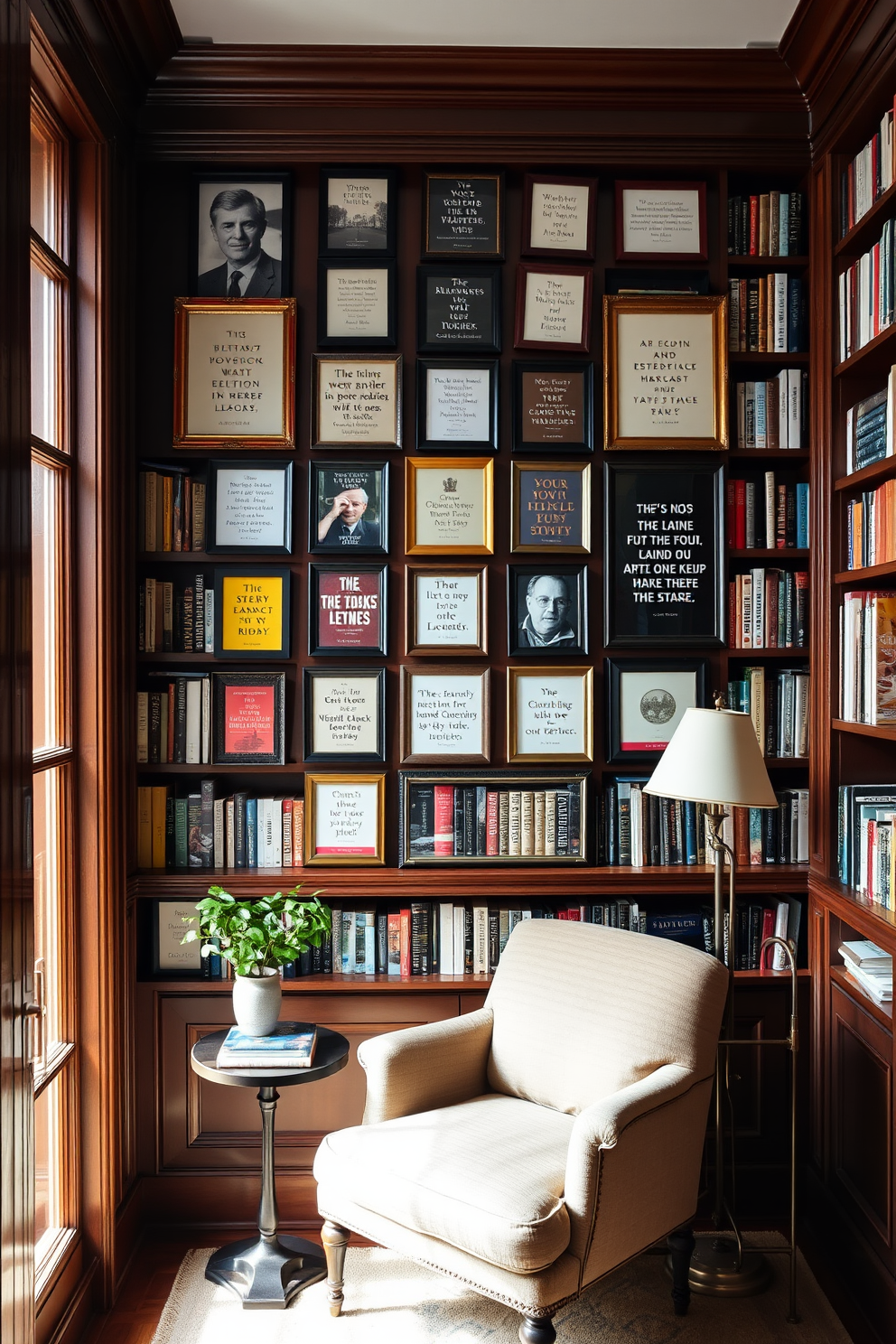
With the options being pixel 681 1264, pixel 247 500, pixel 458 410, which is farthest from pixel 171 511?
pixel 681 1264

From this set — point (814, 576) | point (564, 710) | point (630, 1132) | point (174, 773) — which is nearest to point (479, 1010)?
point (630, 1132)

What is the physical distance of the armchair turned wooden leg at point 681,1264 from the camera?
2.31 m

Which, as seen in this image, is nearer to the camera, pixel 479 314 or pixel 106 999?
pixel 106 999

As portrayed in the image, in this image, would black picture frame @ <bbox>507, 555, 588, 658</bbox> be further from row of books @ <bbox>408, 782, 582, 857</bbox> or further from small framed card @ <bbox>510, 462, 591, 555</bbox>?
row of books @ <bbox>408, 782, 582, 857</bbox>

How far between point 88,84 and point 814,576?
86.2 inches

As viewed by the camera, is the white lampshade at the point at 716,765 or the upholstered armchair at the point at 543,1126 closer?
the upholstered armchair at the point at 543,1126

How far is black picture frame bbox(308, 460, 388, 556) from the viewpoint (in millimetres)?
2820

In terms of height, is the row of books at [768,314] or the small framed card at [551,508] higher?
the row of books at [768,314]

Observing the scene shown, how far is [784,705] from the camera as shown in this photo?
284 cm

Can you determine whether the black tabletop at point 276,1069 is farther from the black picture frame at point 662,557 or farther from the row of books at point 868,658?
the row of books at point 868,658

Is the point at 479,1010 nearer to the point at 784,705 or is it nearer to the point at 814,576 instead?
the point at 784,705

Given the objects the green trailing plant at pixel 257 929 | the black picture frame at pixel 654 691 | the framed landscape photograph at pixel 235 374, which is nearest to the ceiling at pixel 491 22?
the framed landscape photograph at pixel 235 374

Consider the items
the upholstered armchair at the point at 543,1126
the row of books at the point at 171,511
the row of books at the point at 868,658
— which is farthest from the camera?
the row of books at the point at 171,511

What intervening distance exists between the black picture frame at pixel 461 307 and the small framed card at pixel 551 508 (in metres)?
0.37
